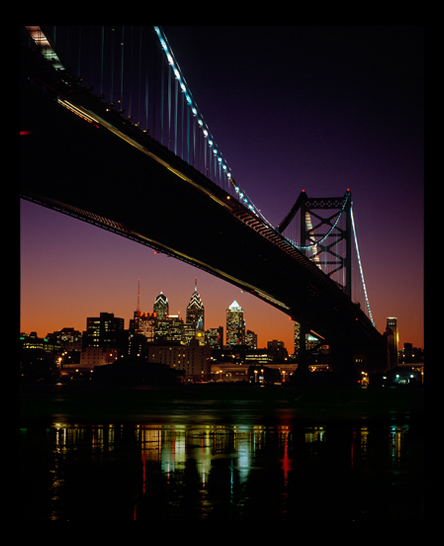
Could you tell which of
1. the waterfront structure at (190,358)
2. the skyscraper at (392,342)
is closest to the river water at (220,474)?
the skyscraper at (392,342)

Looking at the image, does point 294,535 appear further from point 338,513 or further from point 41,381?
point 41,381

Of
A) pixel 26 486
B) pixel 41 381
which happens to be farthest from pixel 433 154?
pixel 41 381

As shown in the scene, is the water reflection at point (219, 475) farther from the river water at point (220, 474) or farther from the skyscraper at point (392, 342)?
the skyscraper at point (392, 342)

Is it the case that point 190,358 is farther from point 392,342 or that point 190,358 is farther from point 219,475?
point 219,475

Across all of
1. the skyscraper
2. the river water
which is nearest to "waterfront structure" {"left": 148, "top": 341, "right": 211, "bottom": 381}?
the skyscraper

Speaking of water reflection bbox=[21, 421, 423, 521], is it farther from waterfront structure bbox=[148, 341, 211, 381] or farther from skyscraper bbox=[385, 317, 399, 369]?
waterfront structure bbox=[148, 341, 211, 381]

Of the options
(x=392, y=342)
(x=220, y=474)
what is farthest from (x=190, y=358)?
(x=220, y=474)
